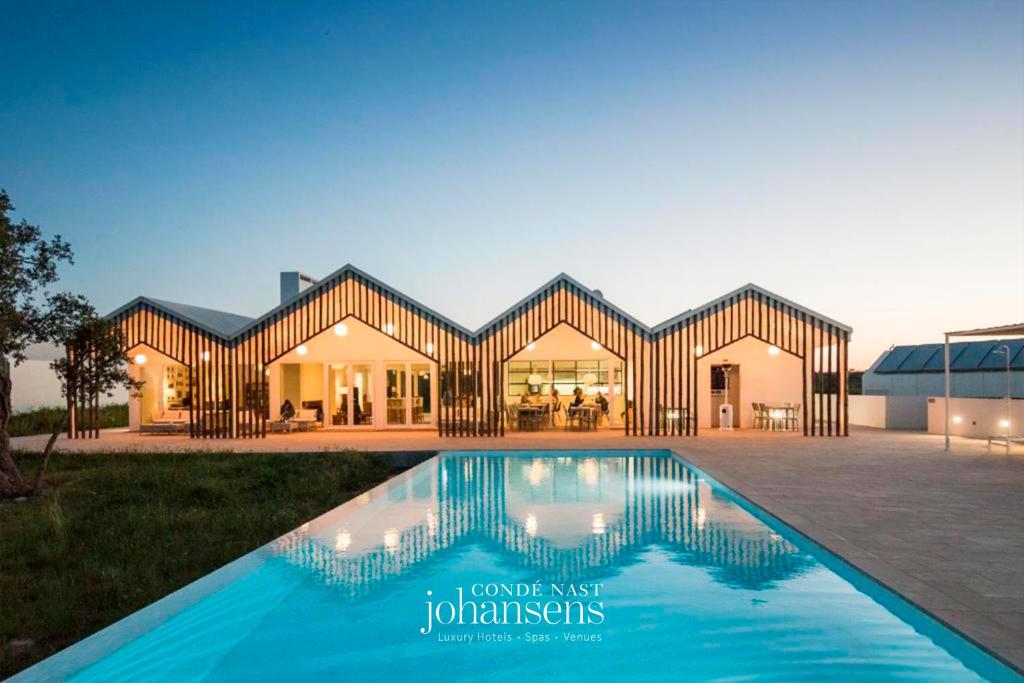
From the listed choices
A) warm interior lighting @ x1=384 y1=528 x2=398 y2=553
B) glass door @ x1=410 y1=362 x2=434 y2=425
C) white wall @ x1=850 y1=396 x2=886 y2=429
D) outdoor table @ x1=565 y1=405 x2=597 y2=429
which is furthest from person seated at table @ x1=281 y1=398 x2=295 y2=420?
white wall @ x1=850 y1=396 x2=886 y2=429

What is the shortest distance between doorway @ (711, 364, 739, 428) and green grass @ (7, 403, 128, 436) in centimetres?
1898

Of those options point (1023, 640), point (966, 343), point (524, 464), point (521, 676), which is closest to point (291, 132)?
point (524, 464)

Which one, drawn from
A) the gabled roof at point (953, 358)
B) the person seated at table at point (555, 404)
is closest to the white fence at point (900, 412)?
the gabled roof at point (953, 358)

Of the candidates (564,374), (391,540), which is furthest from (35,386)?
A: (391,540)

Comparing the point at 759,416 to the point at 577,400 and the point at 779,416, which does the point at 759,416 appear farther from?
the point at 577,400

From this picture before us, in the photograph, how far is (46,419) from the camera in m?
20.7

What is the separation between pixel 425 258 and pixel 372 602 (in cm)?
2198

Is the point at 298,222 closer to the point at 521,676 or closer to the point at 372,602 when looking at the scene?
the point at 372,602

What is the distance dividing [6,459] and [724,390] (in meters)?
17.0

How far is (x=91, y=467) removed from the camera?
12.5 meters

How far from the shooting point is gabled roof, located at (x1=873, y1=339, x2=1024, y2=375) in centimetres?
2367

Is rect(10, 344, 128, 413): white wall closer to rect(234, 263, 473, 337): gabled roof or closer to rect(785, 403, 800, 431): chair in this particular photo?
rect(234, 263, 473, 337): gabled roof

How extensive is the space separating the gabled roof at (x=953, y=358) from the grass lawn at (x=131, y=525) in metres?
22.3

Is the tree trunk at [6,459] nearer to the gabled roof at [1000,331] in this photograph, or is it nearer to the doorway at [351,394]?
the doorway at [351,394]
